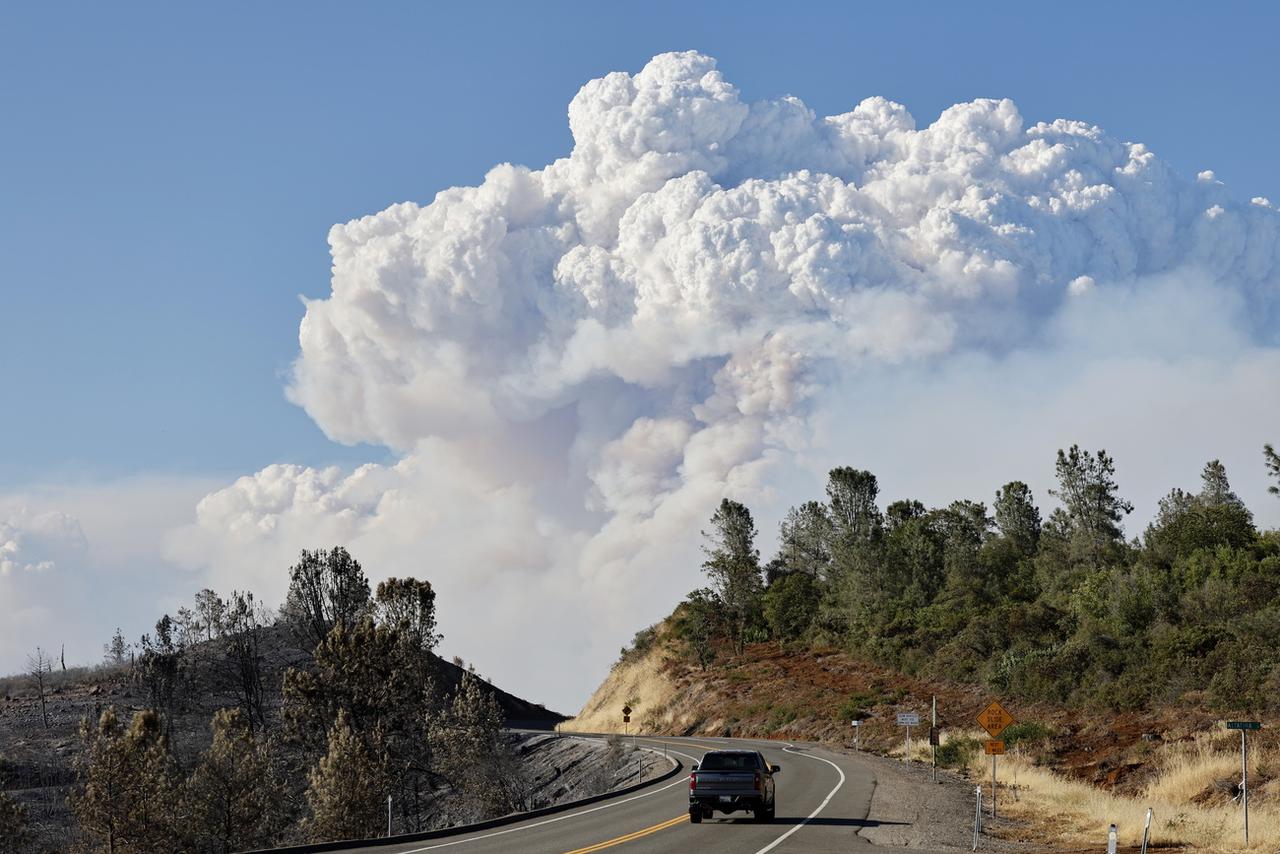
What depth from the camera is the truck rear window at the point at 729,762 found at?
27297mm

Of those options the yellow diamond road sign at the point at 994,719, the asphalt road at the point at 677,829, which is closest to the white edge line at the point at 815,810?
the asphalt road at the point at 677,829

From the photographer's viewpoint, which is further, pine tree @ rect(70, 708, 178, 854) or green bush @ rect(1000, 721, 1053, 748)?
pine tree @ rect(70, 708, 178, 854)

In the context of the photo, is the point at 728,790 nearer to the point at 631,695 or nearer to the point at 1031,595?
the point at 1031,595

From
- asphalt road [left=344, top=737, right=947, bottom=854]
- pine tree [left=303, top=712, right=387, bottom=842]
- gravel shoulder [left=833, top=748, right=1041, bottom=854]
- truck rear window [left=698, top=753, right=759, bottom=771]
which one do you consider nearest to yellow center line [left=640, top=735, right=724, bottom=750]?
pine tree [left=303, top=712, right=387, bottom=842]

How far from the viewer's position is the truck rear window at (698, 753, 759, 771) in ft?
89.6

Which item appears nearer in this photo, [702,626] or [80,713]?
[702,626]

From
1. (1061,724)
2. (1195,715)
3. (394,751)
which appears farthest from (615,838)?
(394,751)

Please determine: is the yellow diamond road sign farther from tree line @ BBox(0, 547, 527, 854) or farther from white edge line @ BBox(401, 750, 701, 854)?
tree line @ BBox(0, 547, 527, 854)

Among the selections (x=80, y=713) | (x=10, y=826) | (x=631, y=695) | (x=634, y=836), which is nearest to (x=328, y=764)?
(x=10, y=826)

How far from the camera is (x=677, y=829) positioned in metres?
25.4

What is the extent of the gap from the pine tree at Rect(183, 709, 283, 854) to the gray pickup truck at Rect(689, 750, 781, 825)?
45.4 metres

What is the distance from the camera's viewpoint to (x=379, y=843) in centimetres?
→ 2273

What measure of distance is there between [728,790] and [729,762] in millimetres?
1137

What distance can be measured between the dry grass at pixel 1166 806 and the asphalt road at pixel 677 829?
4.97 meters
